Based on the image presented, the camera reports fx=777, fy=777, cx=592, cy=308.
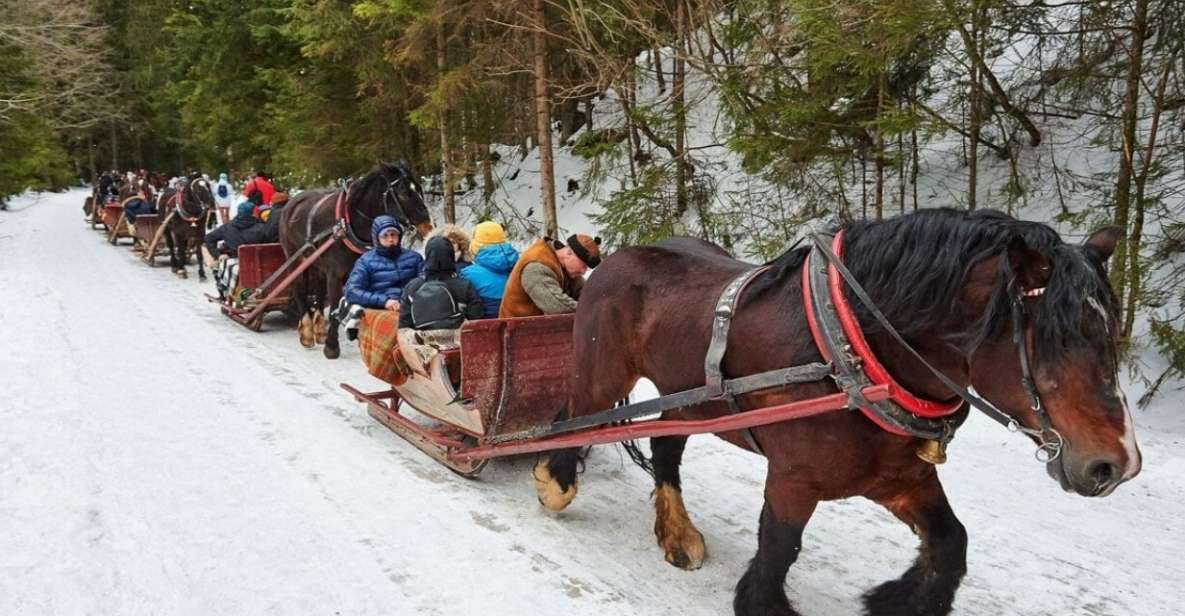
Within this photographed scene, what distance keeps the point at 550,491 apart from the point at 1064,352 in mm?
2703

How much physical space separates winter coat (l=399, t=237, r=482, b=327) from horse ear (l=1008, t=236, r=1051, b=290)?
372 centimetres

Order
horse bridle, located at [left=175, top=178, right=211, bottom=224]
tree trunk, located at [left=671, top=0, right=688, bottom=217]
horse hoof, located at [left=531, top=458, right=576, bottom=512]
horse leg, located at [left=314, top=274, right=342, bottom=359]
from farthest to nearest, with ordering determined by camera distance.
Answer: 1. horse bridle, located at [left=175, top=178, right=211, bottom=224]
2. tree trunk, located at [left=671, top=0, right=688, bottom=217]
3. horse leg, located at [left=314, top=274, right=342, bottom=359]
4. horse hoof, located at [left=531, top=458, right=576, bottom=512]

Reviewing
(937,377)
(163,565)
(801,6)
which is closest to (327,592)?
(163,565)

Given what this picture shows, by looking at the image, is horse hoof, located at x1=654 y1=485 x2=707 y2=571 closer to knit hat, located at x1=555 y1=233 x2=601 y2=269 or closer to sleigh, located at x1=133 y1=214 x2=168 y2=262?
knit hat, located at x1=555 y1=233 x2=601 y2=269

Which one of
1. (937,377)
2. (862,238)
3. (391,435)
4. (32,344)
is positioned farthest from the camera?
(32,344)

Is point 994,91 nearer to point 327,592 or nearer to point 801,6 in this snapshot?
point 801,6

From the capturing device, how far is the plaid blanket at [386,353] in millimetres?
5469

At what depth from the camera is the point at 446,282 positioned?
17.5 feet

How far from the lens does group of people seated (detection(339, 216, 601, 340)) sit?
474 centimetres

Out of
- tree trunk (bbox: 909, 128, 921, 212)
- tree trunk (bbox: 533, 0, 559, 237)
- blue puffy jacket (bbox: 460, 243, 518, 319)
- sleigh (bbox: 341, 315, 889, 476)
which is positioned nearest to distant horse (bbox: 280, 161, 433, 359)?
tree trunk (bbox: 533, 0, 559, 237)

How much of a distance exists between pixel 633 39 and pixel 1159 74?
6.12 metres

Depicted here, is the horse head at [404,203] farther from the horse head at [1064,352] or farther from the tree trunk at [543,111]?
the horse head at [1064,352]

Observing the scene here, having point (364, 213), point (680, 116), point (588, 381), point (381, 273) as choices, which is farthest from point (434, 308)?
point (680, 116)

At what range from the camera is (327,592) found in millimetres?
3354
